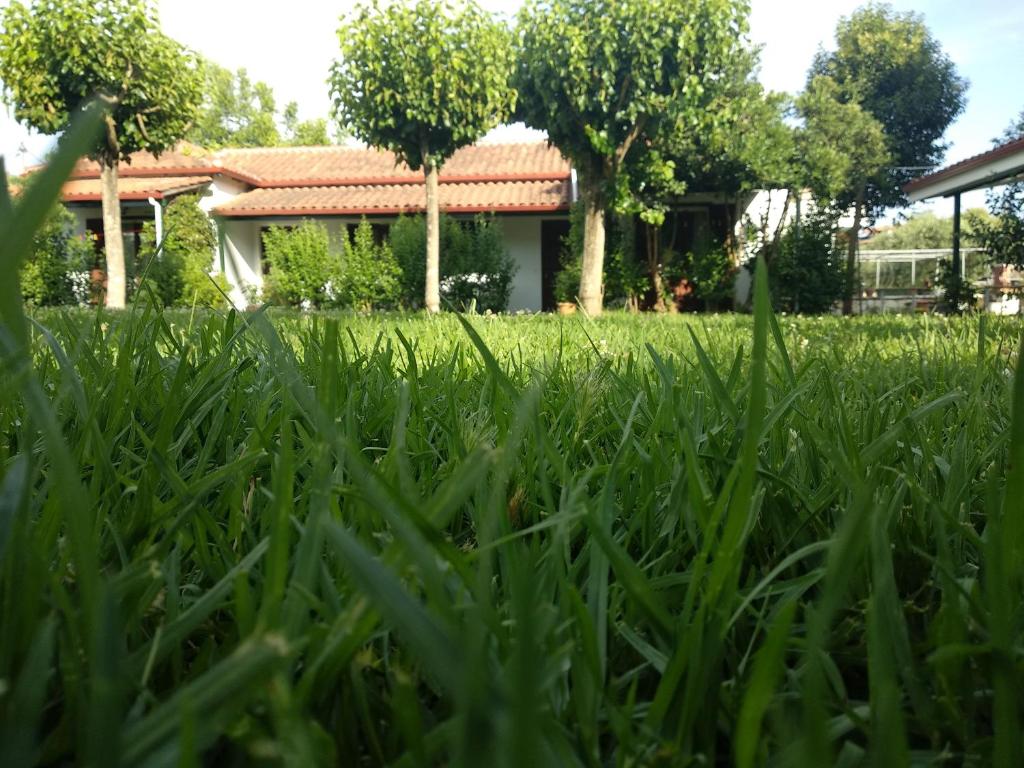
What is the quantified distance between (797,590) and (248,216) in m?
18.3

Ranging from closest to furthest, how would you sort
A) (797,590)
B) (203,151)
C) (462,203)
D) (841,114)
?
(797,590)
(462,203)
(841,114)
(203,151)

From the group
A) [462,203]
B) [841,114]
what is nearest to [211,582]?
[462,203]

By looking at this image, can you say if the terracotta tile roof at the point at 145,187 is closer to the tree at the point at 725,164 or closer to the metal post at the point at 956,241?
the tree at the point at 725,164

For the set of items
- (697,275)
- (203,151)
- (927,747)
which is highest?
(203,151)

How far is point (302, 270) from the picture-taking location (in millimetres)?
14680

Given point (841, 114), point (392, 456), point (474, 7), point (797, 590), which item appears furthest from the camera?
point (841, 114)

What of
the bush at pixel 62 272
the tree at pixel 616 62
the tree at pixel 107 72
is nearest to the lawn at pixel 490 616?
the tree at pixel 616 62

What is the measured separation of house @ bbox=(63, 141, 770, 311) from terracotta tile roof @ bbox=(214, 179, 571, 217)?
0.07 ft

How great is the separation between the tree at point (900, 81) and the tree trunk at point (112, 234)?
1875cm

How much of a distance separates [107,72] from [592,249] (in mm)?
8151

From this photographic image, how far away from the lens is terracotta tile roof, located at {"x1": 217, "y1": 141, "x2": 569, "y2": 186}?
18.3 meters

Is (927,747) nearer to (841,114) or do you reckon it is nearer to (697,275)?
(697,275)

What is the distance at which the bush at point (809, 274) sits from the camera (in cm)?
1484

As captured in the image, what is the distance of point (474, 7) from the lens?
1102 centimetres
